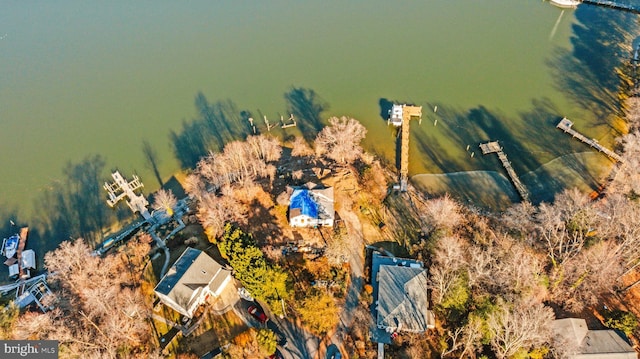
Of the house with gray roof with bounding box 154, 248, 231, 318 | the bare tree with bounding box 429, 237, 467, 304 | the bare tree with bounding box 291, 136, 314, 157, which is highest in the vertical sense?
the bare tree with bounding box 291, 136, 314, 157

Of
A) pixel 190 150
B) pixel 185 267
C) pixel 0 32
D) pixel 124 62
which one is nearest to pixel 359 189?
pixel 185 267

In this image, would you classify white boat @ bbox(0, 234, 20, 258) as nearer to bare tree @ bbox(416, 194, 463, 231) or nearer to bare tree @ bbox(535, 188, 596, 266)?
bare tree @ bbox(416, 194, 463, 231)

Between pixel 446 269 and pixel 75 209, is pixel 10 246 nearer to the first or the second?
pixel 75 209

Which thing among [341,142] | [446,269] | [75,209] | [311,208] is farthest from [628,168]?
[75,209]

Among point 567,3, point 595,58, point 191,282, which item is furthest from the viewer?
point 567,3

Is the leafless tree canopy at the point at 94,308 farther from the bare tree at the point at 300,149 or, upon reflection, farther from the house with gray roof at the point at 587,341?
the house with gray roof at the point at 587,341

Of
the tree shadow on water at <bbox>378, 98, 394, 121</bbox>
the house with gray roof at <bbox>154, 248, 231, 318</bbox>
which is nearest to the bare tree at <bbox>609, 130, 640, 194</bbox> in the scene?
the tree shadow on water at <bbox>378, 98, 394, 121</bbox>

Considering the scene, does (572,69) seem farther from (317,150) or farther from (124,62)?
(124,62)

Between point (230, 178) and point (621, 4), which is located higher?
point (621, 4)
